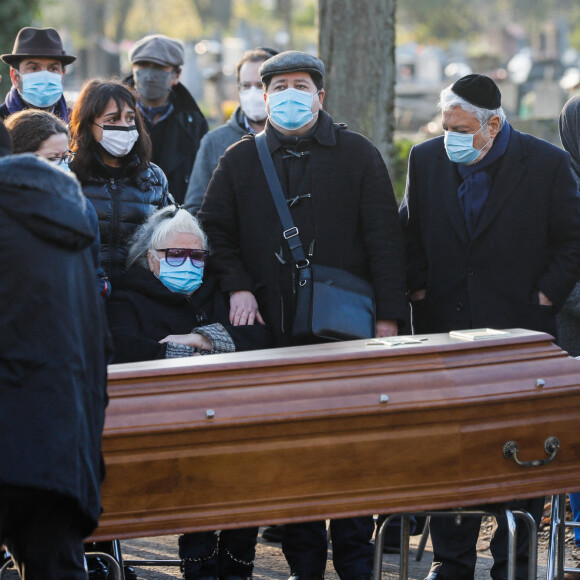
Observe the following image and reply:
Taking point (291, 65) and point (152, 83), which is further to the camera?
point (152, 83)

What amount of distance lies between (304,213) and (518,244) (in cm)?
87

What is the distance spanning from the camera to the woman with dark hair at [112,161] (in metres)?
4.38

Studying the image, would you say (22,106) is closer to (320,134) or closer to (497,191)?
(320,134)

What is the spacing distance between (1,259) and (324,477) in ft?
4.03

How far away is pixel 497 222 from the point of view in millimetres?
4211

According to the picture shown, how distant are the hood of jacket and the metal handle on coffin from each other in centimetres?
148

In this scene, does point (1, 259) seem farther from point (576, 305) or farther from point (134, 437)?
point (576, 305)

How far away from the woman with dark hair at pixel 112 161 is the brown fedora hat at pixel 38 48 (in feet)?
2.89

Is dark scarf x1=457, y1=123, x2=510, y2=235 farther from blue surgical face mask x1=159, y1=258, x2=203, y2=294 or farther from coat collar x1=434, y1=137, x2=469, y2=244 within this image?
blue surgical face mask x1=159, y1=258, x2=203, y2=294

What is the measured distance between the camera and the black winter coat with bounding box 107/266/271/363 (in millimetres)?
4051

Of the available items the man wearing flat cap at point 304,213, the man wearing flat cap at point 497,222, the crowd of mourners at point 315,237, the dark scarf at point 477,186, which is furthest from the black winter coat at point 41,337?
the dark scarf at point 477,186

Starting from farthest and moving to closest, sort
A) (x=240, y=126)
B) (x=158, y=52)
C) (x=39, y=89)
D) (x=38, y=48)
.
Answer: (x=158, y=52)
(x=240, y=126)
(x=38, y=48)
(x=39, y=89)

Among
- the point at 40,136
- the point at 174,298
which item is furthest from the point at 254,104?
the point at 40,136

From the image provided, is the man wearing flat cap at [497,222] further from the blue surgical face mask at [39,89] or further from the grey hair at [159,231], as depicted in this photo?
the blue surgical face mask at [39,89]
